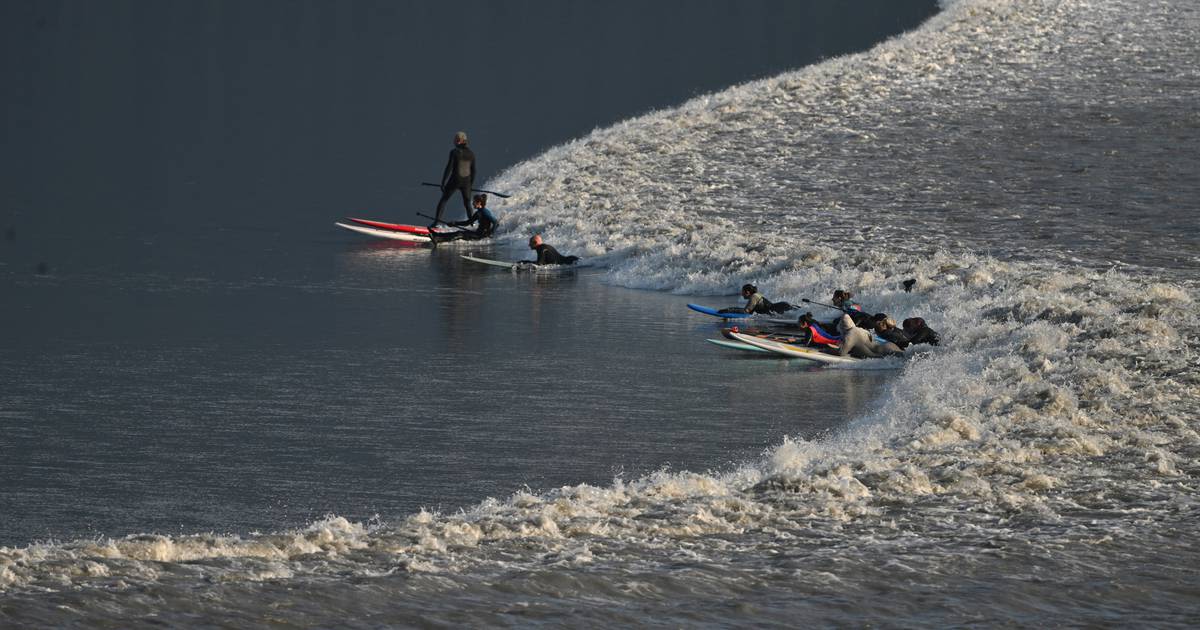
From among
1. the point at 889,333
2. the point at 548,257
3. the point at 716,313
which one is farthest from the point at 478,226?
the point at 889,333

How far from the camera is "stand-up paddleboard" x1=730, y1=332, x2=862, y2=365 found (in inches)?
741

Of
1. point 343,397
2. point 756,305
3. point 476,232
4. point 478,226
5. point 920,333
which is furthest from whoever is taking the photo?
point 478,226

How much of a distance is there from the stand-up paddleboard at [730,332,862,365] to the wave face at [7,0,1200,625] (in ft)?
2.64

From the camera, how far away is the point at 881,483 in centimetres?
1320

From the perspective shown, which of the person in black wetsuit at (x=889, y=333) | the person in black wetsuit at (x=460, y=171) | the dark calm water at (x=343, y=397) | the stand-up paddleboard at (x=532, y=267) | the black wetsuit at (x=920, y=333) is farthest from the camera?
the person in black wetsuit at (x=460, y=171)

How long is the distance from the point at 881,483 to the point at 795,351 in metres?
6.02

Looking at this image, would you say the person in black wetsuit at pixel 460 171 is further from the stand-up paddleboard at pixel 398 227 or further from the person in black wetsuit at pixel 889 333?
the person in black wetsuit at pixel 889 333

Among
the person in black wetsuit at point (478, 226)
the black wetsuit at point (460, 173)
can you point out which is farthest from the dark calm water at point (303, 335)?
the black wetsuit at point (460, 173)

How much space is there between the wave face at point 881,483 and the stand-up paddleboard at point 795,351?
81 centimetres

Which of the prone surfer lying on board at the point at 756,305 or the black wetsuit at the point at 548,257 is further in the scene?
the black wetsuit at the point at 548,257

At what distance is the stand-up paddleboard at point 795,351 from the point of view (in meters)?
18.8

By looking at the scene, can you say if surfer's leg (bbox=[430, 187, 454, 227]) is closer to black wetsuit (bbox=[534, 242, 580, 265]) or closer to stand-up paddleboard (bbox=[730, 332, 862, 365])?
black wetsuit (bbox=[534, 242, 580, 265])

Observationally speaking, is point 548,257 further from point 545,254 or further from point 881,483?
point 881,483

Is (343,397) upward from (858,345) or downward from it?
downward
